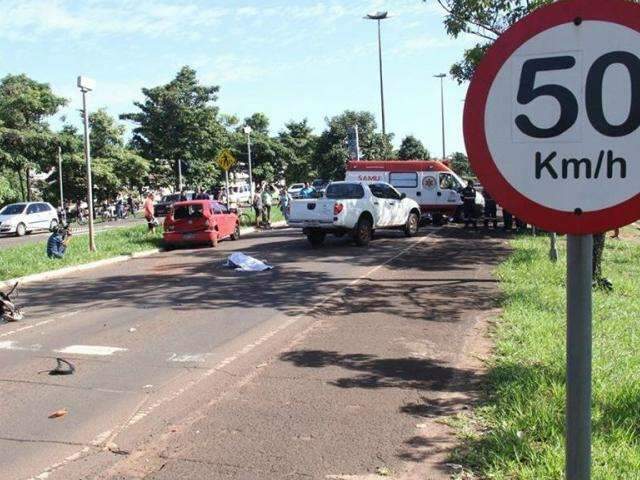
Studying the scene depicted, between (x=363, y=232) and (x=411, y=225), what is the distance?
327 cm

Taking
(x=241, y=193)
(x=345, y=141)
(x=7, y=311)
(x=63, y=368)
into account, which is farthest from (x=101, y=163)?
(x=63, y=368)

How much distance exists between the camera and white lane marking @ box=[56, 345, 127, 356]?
732cm

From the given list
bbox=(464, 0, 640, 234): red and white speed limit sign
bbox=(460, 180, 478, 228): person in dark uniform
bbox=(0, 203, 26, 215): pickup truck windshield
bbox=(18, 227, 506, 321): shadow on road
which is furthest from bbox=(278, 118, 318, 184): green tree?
bbox=(464, 0, 640, 234): red and white speed limit sign

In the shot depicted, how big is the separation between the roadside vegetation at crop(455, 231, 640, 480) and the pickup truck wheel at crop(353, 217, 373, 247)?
8948 millimetres

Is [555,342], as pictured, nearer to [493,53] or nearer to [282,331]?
[282,331]

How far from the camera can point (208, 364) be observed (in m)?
6.73

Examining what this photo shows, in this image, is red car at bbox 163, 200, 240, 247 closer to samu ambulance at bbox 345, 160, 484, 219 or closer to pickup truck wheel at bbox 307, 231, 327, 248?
pickup truck wheel at bbox 307, 231, 327, 248

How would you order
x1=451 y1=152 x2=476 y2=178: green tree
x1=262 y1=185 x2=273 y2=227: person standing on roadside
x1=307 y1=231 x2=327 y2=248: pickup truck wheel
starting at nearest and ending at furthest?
1. x1=307 y1=231 x2=327 y2=248: pickup truck wheel
2. x1=262 y1=185 x2=273 y2=227: person standing on roadside
3. x1=451 y1=152 x2=476 y2=178: green tree

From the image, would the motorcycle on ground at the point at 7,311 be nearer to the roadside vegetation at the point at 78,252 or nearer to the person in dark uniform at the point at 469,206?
the roadside vegetation at the point at 78,252

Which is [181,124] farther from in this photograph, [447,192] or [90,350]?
[90,350]

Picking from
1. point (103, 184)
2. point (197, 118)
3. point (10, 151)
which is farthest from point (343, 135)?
point (10, 151)

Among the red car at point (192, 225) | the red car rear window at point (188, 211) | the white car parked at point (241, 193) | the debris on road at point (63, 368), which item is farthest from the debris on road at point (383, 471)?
the white car parked at point (241, 193)

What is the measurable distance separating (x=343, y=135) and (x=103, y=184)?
16262 millimetres

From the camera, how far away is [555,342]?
657 centimetres
